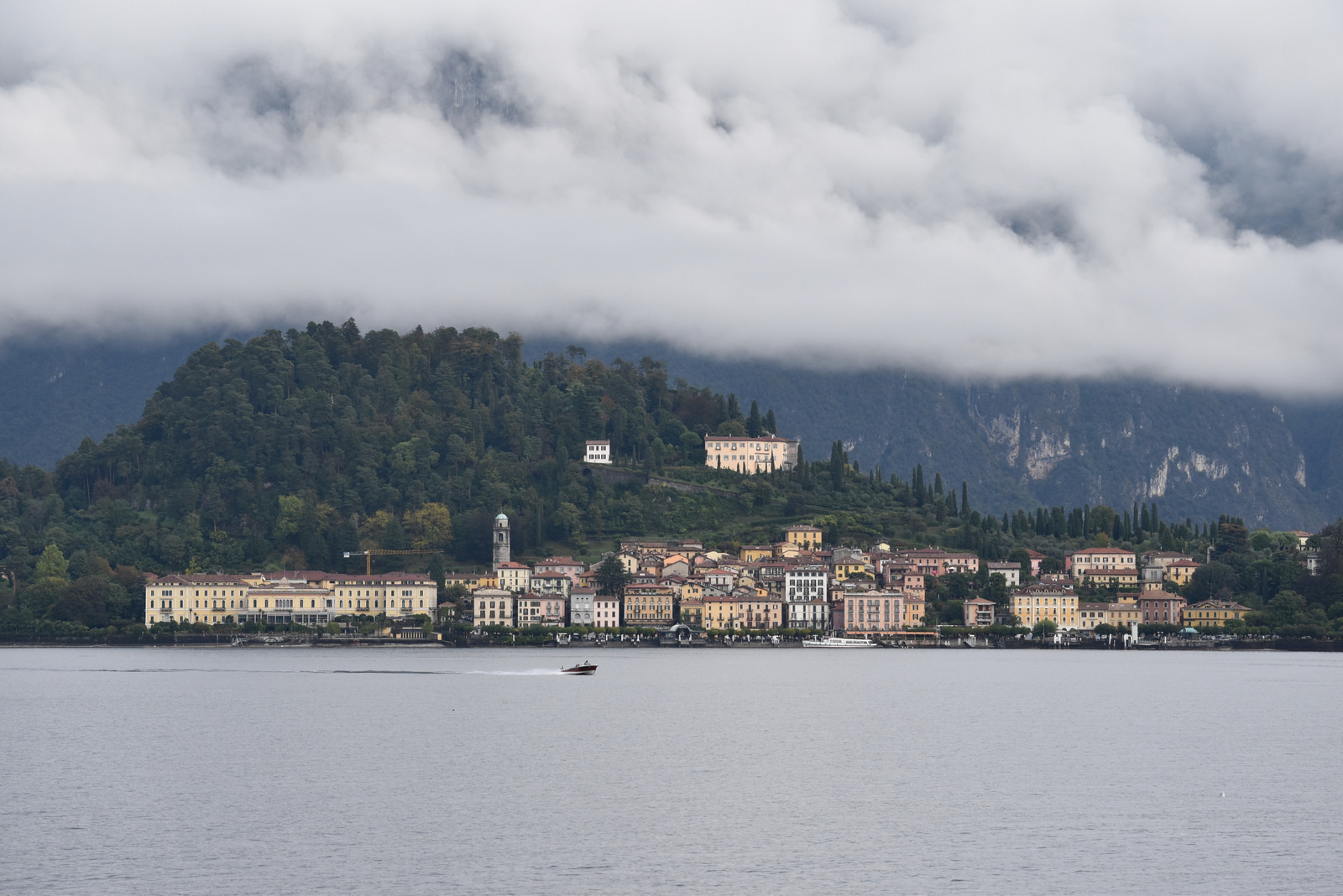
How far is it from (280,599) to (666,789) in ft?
359

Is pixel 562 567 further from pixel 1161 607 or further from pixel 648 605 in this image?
pixel 1161 607

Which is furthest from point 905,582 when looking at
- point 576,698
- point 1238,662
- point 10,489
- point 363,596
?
point 10,489

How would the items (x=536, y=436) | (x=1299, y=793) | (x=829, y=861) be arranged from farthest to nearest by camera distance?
1. (x=536, y=436)
2. (x=1299, y=793)
3. (x=829, y=861)

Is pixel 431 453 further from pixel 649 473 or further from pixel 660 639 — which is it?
pixel 660 639

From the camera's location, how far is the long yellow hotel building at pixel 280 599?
15412cm

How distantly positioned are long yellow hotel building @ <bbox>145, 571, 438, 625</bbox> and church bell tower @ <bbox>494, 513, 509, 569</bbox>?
10644 millimetres

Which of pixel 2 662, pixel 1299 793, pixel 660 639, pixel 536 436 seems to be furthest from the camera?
pixel 536 436

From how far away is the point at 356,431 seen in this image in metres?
189

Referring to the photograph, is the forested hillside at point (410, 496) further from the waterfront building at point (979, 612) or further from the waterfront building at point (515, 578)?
the waterfront building at point (515, 578)

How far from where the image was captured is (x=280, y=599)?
156375 mm

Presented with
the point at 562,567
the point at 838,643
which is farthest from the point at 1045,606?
the point at 562,567

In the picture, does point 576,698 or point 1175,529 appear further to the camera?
point 1175,529

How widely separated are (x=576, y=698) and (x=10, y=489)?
11495 centimetres

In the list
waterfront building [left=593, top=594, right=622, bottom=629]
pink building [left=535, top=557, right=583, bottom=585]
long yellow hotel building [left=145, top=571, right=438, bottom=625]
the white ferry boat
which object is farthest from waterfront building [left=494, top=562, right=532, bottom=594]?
the white ferry boat
